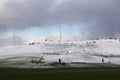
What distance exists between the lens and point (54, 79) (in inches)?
2160

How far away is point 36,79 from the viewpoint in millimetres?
54188

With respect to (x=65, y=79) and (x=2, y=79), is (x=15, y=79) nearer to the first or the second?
(x=2, y=79)

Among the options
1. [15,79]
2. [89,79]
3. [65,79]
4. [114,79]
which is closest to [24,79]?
[15,79]

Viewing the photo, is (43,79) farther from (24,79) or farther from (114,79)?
(114,79)

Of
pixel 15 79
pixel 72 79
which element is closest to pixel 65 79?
pixel 72 79

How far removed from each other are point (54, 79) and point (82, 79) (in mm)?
4442

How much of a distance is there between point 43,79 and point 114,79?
11.1m

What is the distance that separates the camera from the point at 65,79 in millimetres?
54438

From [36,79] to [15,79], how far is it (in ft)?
10.9

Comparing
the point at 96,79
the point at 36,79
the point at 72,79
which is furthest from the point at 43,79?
the point at 96,79

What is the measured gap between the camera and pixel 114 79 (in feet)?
177

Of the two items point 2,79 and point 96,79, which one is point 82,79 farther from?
point 2,79

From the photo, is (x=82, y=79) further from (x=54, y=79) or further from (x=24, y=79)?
(x=24, y=79)

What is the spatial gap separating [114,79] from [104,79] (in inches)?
61.2
